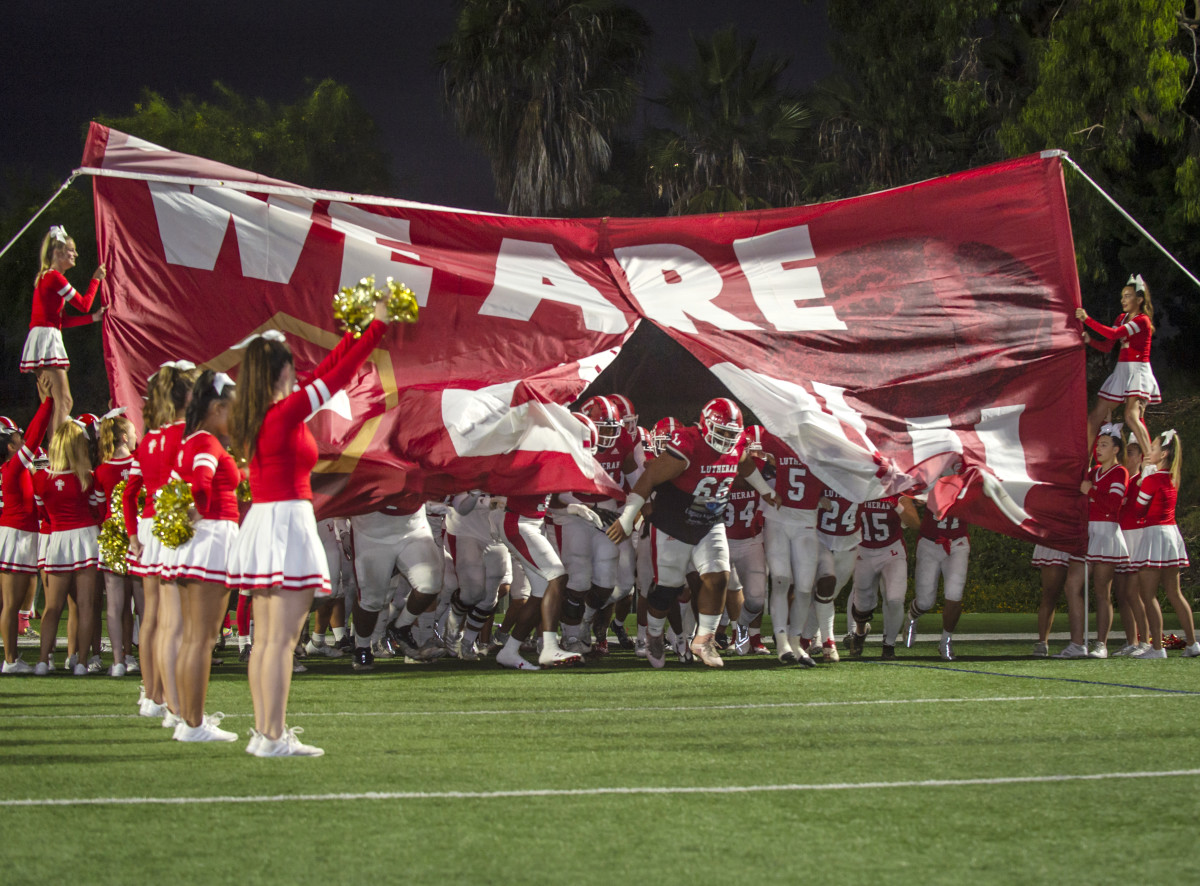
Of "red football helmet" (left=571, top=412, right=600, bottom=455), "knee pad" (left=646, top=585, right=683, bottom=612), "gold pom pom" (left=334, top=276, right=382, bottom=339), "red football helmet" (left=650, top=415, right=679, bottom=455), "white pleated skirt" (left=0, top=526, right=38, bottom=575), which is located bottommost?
"knee pad" (left=646, top=585, right=683, bottom=612)

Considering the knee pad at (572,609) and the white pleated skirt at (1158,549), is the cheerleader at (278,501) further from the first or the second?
the white pleated skirt at (1158,549)

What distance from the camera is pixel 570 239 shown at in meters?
10.4

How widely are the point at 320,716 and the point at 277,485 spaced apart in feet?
7.15

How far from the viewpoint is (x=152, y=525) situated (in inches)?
263

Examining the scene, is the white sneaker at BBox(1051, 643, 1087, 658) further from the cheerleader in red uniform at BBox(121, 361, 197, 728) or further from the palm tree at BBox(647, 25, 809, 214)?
the palm tree at BBox(647, 25, 809, 214)

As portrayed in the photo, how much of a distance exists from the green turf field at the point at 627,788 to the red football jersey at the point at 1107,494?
263 centimetres

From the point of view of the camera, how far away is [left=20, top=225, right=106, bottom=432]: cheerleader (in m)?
9.84

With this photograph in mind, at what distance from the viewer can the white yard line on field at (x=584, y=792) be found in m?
4.98

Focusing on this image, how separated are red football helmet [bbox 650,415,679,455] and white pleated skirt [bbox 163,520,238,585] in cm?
476

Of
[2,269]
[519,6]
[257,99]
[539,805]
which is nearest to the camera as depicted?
[539,805]

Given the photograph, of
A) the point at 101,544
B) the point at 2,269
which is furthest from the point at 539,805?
the point at 2,269

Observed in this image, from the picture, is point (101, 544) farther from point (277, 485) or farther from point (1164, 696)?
point (1164, 696)

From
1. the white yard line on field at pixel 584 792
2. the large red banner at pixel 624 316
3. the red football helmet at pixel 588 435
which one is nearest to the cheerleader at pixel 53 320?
the large red banner at pixel 624 316

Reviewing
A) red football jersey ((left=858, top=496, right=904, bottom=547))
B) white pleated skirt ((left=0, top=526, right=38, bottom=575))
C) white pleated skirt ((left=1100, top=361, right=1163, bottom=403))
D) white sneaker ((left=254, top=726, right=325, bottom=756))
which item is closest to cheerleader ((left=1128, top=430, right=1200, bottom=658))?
white pleated skirt ((left=1100, top=361, right=1163, bottom=403))
